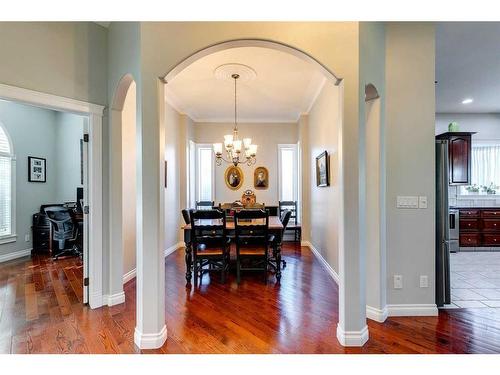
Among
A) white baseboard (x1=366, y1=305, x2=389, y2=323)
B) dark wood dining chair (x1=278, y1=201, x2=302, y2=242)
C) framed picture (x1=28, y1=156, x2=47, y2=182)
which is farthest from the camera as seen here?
dark wood dining chair (x1=278, y1=201, x2=302, y2=242)

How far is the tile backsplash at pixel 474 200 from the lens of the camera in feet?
18.3

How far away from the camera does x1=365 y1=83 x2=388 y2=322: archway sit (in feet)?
8.02

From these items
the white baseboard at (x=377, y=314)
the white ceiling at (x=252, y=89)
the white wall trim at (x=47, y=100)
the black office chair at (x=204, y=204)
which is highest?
the white ceiling at (x=252, y=89)

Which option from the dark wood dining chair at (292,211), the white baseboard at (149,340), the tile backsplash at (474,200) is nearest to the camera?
the white baseboard at (149,340)

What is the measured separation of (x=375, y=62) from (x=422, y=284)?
7.07 feet

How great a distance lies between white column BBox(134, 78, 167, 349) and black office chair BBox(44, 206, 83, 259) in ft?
11.6

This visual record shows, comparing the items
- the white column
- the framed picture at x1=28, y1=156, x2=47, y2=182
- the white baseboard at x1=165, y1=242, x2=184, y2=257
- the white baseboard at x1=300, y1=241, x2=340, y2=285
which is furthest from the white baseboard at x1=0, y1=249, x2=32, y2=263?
the white baseboard at x1=300, y1=241, x2=340, y2=285

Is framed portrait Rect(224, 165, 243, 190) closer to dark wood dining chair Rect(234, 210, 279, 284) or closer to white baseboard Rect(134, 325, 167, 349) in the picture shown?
dark wood dining chair Rect(234, 210, 279, 284)

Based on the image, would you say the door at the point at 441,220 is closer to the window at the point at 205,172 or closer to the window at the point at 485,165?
the window at the point at 485,165

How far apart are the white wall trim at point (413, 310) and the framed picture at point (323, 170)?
5.97ft

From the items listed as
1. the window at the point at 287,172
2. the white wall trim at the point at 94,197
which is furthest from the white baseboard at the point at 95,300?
the window at the point at 287,172

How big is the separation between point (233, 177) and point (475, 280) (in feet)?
15.2

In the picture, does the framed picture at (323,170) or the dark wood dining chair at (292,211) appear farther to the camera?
the dark wood dining chair at (292,211)
